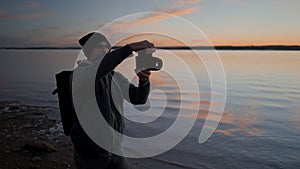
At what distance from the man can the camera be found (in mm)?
101

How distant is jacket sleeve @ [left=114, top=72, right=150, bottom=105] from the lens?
9.16ft

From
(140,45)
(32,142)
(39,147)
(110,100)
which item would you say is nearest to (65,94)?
(110,100)

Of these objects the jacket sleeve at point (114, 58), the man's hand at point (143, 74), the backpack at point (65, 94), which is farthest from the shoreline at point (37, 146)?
the jacket sleeve at point (114, 58)

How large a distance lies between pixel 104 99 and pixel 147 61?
24.1 inches

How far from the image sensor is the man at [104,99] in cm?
253

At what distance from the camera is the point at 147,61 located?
2346 mm

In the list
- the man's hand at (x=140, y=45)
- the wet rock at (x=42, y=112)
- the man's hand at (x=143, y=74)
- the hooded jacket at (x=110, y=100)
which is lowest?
the wet rock at (x=42, y=112)

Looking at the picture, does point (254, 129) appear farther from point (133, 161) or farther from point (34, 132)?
point (34, 132)

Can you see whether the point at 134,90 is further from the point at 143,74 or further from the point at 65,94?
the point at 65,94

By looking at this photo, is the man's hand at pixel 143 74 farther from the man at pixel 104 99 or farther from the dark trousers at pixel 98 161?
the dark trousers at pixel 98 161

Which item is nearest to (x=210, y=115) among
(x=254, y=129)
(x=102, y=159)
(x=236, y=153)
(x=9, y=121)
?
(x=254, y=129)

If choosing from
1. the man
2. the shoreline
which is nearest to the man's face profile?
the man

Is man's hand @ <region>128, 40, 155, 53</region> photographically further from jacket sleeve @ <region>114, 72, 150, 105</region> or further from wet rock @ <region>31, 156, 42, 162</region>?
wet rock @ <region>31, 156, 42, 162</region>

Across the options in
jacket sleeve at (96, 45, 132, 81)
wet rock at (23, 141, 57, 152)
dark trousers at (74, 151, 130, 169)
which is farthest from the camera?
wet rock at (23, 141, 57, 152)
